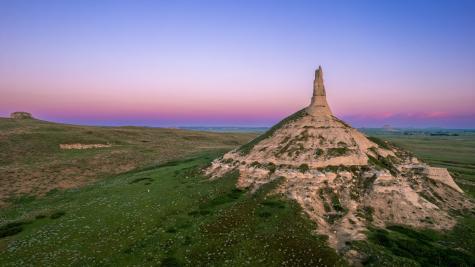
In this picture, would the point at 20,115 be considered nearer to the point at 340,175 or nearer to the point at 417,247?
the point at 340,175

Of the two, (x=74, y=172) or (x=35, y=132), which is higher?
(x=35, y=132)

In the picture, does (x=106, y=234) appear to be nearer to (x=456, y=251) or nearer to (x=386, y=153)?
(x=456, y=251)

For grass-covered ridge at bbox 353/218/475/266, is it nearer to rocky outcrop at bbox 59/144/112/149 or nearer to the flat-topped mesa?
the flat-topped mesa

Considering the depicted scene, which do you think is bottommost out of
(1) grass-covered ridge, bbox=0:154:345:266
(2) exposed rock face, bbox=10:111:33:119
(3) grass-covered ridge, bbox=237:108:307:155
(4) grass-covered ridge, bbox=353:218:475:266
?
(4) grass-covered ridge, bbox=353:218:475:266

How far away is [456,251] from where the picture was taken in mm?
32688

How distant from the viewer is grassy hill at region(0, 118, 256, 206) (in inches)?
2352

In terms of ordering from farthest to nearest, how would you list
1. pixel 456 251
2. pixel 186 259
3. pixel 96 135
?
pixel 96 135
pixel 456 251
pixel 186 259

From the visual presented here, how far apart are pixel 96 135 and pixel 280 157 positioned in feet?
281

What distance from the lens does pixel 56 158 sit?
7831 centimetres

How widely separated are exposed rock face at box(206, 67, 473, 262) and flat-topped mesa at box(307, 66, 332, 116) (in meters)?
0.19

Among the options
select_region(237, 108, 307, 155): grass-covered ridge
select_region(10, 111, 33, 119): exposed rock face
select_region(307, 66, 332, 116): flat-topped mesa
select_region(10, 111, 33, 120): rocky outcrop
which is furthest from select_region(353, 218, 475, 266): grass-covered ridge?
select_region(10, 111, 33, 119): exposed rock face

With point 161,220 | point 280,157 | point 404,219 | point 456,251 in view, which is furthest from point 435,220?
point 161,220

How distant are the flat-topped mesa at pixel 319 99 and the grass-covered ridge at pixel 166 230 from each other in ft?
72.9

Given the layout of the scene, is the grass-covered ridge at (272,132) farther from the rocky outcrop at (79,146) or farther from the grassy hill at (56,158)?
the rocky outcrop at (79,146)
